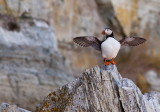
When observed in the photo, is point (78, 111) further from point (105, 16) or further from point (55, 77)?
point (105, 16)

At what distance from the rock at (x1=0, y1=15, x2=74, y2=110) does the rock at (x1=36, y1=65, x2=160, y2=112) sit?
17.8 feet

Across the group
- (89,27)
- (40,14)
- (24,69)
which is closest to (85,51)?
(89,27)

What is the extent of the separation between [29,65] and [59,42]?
3552 mm

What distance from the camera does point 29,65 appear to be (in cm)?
1191

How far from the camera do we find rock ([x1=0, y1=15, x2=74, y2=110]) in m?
11.4

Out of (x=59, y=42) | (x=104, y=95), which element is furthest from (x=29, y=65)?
(x=104, y=95)

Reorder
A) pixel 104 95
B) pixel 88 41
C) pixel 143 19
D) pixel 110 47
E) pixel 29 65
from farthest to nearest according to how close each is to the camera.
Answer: pixel 143 19 < pixel 29 65 < pixel 88 41 < pixel 110 47 < pixel 104 95

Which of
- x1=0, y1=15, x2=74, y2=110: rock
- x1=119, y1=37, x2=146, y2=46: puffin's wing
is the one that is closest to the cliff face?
x1=0, y1=15, x2=74, y2=110: rock

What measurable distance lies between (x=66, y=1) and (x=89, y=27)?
2.14m

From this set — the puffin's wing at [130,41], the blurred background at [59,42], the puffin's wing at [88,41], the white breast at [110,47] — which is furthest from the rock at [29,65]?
the white breast at [110,47]

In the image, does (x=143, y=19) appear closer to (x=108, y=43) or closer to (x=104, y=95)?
(x=108, y=43)

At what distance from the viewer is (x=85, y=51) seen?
16703 millimetres

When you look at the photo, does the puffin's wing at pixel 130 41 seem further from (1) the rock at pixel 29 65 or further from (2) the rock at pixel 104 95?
(1) the rock at pixel 29 65

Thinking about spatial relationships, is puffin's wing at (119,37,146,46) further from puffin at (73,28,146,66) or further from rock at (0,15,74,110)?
rock at (0,15,74,110)
